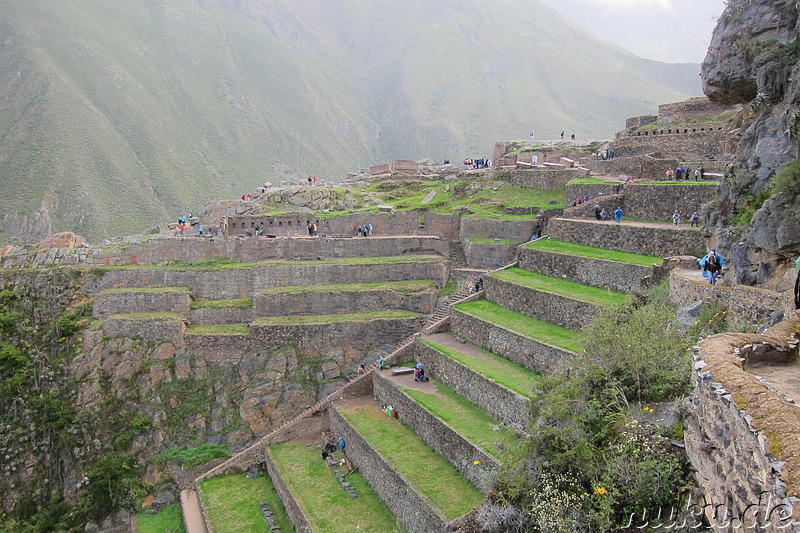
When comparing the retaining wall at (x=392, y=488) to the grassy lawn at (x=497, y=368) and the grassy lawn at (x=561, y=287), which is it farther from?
the grassy lawn at (x=561, y=287)

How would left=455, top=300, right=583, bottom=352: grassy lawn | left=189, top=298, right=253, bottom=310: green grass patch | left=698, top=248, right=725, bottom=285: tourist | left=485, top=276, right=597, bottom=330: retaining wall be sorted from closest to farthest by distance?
left=698, top=248, right=725, bottom=285: tourist < left=455, top=300, right=583, bottom=352: grassy lawn < left=485, top=276, right=597, bottom=330: retaining wall < left=189, top=298, right=253, bottom=310: green grass patch

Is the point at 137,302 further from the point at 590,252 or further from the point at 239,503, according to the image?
the point at 590,252

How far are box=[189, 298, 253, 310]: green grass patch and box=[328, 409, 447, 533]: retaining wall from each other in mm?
7179

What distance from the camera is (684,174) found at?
71.5 ft

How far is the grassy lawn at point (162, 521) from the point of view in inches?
731

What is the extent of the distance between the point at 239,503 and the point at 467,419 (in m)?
8.01

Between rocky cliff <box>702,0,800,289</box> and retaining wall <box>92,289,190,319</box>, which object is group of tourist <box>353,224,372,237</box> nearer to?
retaining wall <box>92,289,190,319</box>

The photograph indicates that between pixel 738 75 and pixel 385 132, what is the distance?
8014 cm

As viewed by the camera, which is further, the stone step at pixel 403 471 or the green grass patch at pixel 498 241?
the green grass patch at pixel 498 241

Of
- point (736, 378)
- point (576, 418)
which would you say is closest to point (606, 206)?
point (576, 418)

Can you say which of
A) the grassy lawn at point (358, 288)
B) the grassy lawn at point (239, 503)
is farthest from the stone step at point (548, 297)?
the grassy lawn at point (239, 503)

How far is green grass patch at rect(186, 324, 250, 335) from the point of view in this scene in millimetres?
22906

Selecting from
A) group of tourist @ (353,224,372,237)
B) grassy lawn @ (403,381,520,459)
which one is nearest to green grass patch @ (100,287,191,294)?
group of tourist @ (353,224,372,237)

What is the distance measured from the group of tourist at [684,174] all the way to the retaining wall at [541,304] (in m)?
7.84
